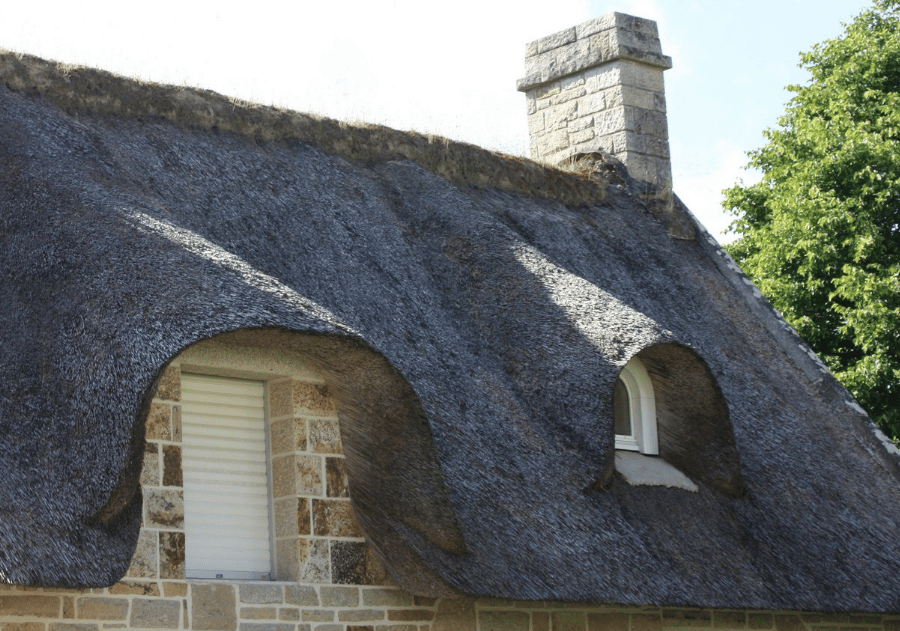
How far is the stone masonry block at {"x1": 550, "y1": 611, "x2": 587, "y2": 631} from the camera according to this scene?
7590mm

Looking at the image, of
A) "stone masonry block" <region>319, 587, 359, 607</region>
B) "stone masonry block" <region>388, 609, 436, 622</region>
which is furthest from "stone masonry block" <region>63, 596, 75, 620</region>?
"stone masonry block" <region>388, 609, 436, 622</region>

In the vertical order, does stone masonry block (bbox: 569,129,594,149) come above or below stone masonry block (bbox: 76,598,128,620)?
above

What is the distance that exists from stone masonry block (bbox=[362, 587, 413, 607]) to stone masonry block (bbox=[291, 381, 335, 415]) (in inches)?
35.5

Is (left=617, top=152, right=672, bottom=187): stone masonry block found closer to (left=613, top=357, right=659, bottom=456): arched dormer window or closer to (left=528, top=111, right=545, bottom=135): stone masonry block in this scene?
(left=528, top=111, right=545, bottom=135): stone masonry block

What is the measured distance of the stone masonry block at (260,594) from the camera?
6.44 m

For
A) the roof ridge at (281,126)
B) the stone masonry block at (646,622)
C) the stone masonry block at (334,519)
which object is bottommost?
the stone masonry block at (646,622)

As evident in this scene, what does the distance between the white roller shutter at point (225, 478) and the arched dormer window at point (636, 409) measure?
115 inches

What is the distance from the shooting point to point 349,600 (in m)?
6.80

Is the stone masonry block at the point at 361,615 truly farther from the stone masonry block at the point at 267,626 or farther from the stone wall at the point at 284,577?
the stone masonry block at the point at 267,626

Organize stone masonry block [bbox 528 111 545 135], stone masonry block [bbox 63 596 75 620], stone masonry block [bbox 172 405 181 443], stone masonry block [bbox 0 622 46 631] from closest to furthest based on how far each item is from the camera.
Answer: stone masonry block [bbox 0 622 46 631], stone masonry block [bbox 63 596 75 620], stone masonry block [bbox 172 405 181 443], stone masonry block [bbox 528 111 545 135]

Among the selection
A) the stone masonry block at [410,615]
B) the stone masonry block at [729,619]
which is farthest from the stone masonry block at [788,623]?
the stone masonry block at [410,615]

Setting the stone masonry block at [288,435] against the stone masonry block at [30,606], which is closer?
the stone masonry block at [30,606]

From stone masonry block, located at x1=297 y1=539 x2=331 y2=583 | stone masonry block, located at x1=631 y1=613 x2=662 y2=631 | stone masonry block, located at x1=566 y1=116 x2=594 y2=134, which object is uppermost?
stone masonry block, located at x1=566 y1=116 x2=594 y2=134

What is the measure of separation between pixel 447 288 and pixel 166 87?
83.1 inches
